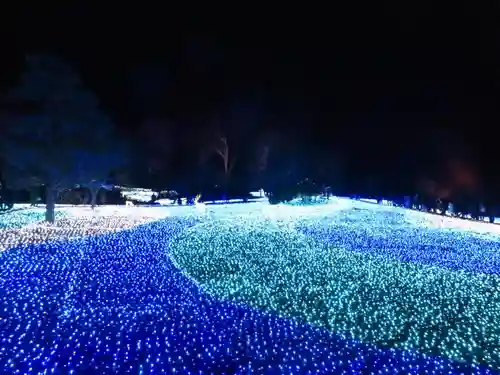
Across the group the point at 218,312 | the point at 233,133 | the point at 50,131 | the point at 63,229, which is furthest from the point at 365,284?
the point at 233,133

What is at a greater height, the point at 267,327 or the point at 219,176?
the point at 219,176

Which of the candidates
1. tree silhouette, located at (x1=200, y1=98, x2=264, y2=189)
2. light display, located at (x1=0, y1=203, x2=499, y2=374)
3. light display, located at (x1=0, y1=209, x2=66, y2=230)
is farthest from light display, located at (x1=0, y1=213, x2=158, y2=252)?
tree silhouette, located at (x1=200, y1=98, x2=264, y2=189)

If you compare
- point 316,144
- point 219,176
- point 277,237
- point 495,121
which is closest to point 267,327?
point 277,237

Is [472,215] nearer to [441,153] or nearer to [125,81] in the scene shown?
[441,153]

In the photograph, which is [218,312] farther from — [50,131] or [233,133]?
[233,133]

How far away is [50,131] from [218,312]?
1025 centimetres

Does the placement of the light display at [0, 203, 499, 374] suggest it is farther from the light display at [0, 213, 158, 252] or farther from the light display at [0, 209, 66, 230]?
the light display at [0, 209, 66, 230]

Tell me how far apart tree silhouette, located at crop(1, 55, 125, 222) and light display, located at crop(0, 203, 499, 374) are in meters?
4.74

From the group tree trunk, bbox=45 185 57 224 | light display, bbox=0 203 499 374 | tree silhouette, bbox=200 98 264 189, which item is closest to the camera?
light display, bbox=0 203 499 374

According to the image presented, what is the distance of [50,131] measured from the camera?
1423cm

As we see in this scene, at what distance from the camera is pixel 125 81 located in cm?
2680

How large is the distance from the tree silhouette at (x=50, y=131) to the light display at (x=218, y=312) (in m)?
4.74

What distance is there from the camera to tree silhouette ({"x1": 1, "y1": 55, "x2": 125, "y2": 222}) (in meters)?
14.1

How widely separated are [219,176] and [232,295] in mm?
23303
